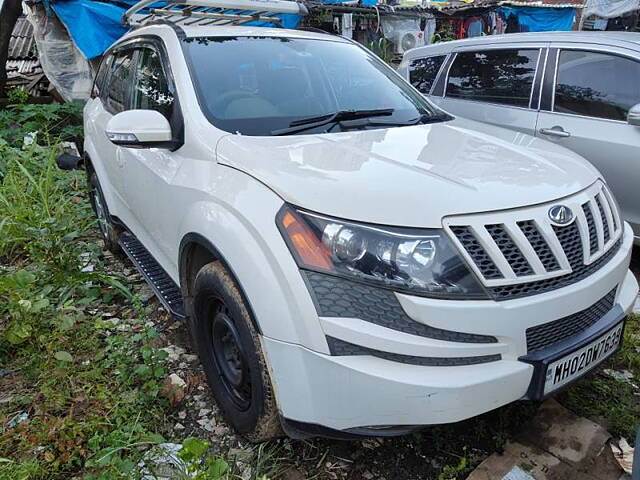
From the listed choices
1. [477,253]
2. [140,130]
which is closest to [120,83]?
[140,130]

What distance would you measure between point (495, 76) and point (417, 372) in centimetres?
347

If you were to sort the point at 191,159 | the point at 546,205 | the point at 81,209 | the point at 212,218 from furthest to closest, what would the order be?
the point at 81,209 → the point at 191,159 → the point at 212,218 → the point at 546,205

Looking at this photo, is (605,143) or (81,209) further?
(81,209)

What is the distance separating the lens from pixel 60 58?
848 cm

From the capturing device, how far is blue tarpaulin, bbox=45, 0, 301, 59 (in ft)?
25.9

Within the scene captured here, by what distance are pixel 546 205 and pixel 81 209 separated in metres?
4.22

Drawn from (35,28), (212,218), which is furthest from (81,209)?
(35,28)

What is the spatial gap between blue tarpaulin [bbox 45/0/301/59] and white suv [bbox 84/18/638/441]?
21.7ft

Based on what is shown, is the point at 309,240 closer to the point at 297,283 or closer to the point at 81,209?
the point at 297,283

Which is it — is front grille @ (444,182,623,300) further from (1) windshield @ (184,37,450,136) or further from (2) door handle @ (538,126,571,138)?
(2) door handle @ (538,126,571,138)

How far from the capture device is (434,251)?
5.19 ft

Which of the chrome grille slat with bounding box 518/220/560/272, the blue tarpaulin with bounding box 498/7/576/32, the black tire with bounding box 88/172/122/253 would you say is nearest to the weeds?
the black tire with bounding box 88/172/122/253

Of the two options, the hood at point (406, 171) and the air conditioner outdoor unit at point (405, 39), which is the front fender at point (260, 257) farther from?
the air conditioner outdoor unit at point (405, 39)

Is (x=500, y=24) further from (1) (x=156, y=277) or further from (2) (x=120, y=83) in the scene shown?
(1) (x=156, y=277)
